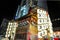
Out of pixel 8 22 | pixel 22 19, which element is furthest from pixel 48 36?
pixel 8 22

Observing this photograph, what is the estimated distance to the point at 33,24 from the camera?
1796 millimetres

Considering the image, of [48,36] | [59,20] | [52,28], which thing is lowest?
[48,36]

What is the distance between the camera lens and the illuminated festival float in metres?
1.73

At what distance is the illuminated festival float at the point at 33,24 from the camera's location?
5.67ft

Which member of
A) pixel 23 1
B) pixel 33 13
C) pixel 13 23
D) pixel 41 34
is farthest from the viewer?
pixel 23 1

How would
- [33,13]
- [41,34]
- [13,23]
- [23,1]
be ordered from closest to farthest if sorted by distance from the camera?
1. [41,34]
2. [33,13]
3. [13,23]
4. [23,1]

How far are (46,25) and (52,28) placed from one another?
100 mm

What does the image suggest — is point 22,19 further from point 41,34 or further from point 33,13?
point 41,34

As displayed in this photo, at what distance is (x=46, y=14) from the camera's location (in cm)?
190

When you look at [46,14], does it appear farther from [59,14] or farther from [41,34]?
[41,34]

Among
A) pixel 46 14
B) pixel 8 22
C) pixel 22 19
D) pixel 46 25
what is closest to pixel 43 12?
pixel 46 14

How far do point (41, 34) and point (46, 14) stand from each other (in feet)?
1.13

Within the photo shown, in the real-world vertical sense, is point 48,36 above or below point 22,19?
below

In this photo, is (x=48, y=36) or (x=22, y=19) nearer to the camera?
(x=48, y=36)
